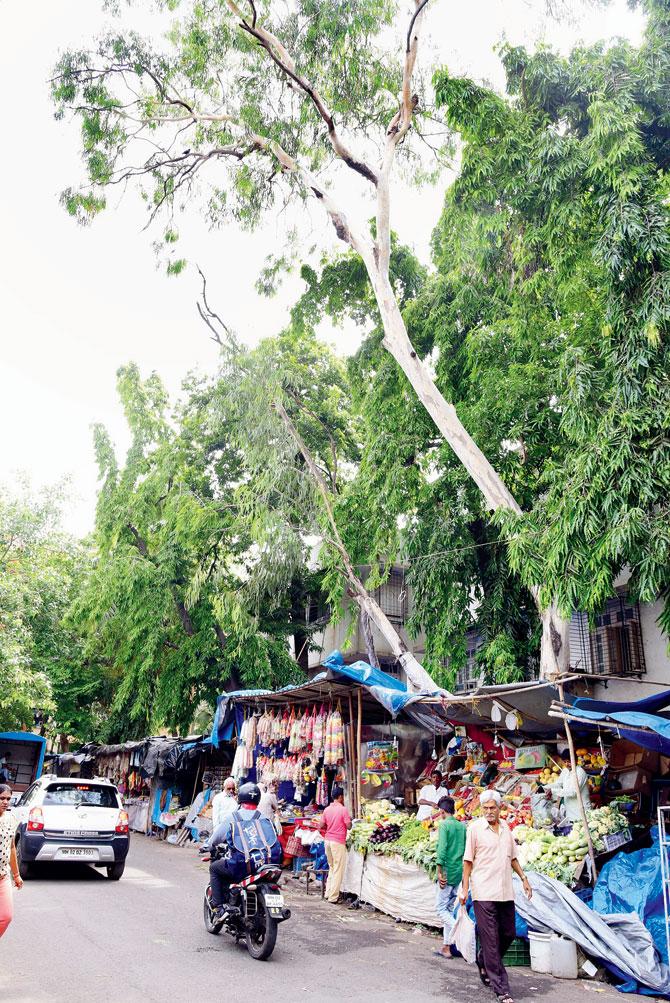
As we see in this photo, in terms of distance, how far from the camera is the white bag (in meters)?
7.58

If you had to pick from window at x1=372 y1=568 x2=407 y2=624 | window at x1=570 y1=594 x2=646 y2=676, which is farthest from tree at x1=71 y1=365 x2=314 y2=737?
window at x1=570 y1=594 x2=646 y2=676

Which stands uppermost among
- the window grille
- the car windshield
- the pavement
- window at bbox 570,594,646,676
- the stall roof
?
the window grille

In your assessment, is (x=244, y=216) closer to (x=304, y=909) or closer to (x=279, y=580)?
(x=279, y=580)

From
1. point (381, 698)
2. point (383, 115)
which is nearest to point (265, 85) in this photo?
point (383, 115)

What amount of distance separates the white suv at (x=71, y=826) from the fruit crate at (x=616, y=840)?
7421 millimetres

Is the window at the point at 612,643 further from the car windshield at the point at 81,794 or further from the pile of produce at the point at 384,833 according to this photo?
the car windshield at the point at 81,794

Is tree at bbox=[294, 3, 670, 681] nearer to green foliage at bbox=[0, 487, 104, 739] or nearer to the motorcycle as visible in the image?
the motorcycle

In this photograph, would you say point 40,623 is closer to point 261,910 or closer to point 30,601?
point 30,601

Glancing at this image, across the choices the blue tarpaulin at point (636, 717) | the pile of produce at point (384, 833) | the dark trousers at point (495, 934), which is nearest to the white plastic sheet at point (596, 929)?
the dark trousers at point (495, 934)

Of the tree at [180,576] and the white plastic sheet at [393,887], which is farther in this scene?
the tree at [180,576]

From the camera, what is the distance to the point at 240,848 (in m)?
7.50

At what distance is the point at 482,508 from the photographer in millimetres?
14359

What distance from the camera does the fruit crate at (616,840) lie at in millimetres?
7750

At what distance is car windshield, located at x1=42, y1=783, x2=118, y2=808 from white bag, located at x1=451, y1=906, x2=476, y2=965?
657cm
